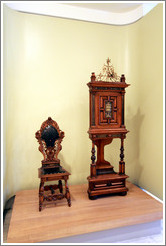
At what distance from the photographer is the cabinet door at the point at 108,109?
263 centimetres

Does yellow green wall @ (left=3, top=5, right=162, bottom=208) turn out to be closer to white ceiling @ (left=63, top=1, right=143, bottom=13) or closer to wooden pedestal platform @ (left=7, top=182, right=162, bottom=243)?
white ceiling @ (left=63, top=1, right=143, bottom=13)

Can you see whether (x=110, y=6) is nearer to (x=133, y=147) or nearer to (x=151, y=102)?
(x=151, y=102)

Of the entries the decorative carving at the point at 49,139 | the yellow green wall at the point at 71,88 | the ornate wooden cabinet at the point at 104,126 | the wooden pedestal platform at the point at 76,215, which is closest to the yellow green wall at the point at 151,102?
the yellow green wall at the point at 71,88

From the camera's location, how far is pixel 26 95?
2975mm

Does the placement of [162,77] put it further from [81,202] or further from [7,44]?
[7,44]

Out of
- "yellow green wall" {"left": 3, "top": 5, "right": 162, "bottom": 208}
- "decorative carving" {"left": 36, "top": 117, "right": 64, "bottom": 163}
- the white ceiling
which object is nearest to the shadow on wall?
"yellow green wall" {"left": 3, "top": 5, "right": 162, "bottom": 208}

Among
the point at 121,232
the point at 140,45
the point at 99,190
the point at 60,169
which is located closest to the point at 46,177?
the point at 60,169

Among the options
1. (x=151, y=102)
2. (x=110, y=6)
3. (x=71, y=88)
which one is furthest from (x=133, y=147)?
(x=110, y=6)

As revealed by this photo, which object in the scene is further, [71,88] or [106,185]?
[71,88]

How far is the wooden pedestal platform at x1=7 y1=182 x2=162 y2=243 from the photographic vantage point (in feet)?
Result: 6.26

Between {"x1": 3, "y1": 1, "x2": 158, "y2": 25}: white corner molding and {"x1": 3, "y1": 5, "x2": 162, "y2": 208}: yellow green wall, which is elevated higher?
{"x1": 3, "y1": 1, "x2": 158, "y2": 25}: white corner molding

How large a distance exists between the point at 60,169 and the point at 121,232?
108 cm

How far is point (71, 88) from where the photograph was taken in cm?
317

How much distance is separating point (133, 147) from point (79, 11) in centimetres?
264
